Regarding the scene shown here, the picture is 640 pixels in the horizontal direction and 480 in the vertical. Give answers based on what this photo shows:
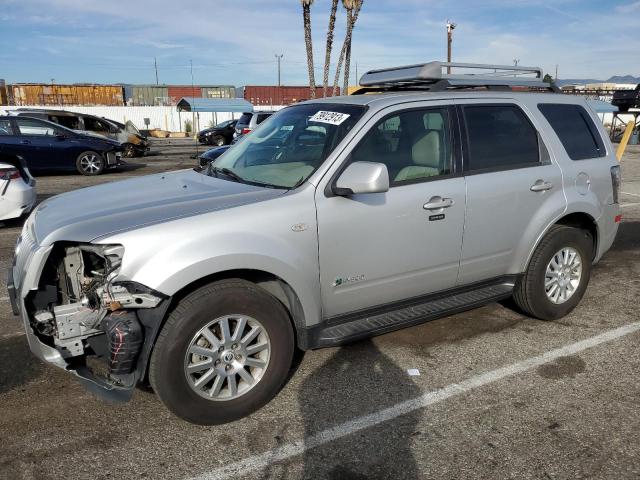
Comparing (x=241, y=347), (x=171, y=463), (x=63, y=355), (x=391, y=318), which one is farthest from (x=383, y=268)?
(x=63, y=355)

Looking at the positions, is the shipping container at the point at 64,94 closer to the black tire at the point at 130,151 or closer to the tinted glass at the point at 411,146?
the black tire at the point at 130,151

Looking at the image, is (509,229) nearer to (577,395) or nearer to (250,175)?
(577,395)

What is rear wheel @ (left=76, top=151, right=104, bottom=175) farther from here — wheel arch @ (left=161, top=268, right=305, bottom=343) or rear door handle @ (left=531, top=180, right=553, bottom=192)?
rear door handle @ (left=531, top=180, right=553, bottom=192)

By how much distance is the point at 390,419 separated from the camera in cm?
315

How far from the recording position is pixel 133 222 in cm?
288

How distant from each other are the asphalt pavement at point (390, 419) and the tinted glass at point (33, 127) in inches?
453

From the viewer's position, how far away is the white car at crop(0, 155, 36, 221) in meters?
7.79

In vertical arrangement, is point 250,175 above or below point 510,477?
above

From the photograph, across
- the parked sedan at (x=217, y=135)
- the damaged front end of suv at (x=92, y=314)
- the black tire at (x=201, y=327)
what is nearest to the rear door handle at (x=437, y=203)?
the black tire at (x=201, y=327)

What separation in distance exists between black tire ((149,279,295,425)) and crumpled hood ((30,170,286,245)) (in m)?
0.48

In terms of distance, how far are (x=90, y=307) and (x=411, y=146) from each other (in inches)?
89.4

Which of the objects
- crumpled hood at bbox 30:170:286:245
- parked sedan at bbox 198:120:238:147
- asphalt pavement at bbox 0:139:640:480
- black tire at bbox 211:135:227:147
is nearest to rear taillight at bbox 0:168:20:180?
asphalt pavement at bbox 0:139:640:480

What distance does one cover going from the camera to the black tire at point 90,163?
1499 centimetres

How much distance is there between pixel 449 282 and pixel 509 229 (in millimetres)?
651
